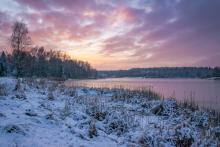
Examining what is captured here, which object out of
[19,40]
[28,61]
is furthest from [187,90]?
[28,61]

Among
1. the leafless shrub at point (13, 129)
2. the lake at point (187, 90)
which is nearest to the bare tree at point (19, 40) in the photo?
the lake at point (187, 90)

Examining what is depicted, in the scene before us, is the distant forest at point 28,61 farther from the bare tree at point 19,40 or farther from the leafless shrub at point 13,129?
the leafless shrub at point 13,129

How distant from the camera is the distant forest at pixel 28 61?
3616 cm

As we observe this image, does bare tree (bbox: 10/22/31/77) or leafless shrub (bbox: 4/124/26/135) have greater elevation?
bare tree (bbox: 10/22/31/77)

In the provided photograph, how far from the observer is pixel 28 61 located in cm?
5716

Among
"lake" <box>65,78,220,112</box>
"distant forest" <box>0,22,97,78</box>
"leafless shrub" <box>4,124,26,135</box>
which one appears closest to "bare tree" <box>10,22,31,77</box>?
"distant forest" <box>0,22,97,78</box>

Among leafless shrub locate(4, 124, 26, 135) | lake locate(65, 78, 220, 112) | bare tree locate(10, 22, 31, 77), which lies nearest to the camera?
leafless shrub locate(4, 124, 26, 135)

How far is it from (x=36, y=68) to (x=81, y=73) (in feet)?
182

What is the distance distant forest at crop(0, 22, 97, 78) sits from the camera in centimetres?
3616

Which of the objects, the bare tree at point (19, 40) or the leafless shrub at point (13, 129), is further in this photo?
the bare tree at point (19, 40)

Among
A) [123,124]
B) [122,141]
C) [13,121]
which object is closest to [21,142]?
[13,121]

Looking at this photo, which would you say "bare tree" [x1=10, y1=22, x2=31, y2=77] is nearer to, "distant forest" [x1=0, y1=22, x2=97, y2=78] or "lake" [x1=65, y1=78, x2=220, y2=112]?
"distant forest" [x1=0, y1=22, x2=97, y2=78]

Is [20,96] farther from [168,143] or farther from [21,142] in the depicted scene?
[168,143]

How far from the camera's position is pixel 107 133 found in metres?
→ 7.48
